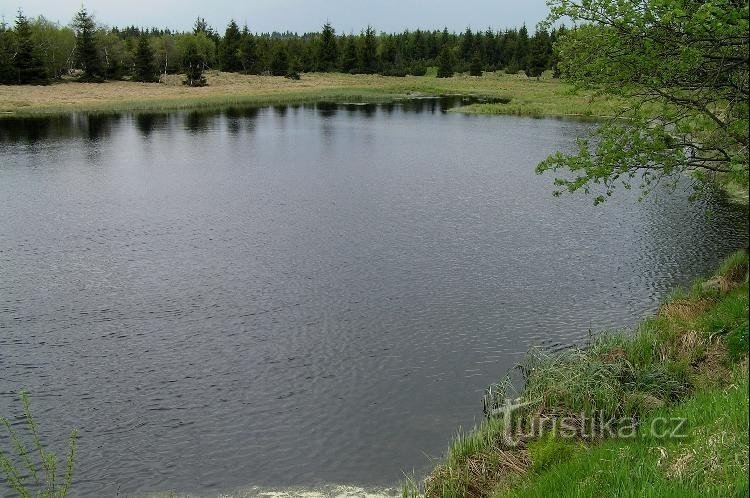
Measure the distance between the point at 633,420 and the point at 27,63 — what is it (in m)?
Result: 130

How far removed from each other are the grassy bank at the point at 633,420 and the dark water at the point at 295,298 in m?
2.45

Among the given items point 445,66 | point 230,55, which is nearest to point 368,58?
point 445,66

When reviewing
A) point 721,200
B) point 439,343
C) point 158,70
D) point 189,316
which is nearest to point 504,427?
point 439,343

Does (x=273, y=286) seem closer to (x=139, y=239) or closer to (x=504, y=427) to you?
(x=139, y=239)

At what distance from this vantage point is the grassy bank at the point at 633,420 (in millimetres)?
10102

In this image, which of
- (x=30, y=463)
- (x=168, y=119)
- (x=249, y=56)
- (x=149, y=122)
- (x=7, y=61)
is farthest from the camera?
(x=249, y=56)

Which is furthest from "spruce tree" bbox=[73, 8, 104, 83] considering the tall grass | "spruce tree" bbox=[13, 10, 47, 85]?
the tall grass

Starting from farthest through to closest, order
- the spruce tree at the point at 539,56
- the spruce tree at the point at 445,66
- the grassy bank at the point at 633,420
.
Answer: the spruce tree at the point at 445,66 → the spruce tree at the point at 539,56 → the grassy bank at the point at 633,420

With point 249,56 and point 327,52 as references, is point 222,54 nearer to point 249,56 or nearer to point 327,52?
point 249,56

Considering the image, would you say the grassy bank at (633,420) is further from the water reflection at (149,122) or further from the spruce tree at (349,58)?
the spruce tree at (349,58)

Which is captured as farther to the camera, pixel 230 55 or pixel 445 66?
pixel 445 66

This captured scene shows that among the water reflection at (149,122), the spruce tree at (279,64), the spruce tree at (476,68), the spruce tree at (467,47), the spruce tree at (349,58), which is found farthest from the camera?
the spruce tree at (467,47)

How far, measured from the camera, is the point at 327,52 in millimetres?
173625

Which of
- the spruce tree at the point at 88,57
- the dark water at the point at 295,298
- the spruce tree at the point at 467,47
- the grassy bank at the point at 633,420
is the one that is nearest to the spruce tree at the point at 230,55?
the spruce tree at the point at 88,57
